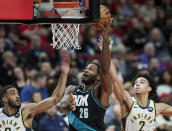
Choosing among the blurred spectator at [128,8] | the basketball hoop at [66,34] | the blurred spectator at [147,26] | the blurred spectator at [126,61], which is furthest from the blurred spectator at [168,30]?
the basketball hoop at [66,34]

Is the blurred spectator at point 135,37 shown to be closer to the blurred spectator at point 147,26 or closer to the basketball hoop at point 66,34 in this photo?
the blurred spectator at point 147,26

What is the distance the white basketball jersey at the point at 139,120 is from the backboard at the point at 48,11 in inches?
77.8

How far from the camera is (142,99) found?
8.36m

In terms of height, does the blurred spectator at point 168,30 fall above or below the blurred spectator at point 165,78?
above

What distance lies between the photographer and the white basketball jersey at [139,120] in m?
8.14

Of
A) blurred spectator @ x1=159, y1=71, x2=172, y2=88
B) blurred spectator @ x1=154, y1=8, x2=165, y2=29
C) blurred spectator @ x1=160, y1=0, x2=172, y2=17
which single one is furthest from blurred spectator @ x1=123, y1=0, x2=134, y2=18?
blurred spectator @ x1=159, y1=71, x2=172, y2=88

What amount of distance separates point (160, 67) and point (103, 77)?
625 centimetres

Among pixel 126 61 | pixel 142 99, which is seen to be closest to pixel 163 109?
pixel 142 99

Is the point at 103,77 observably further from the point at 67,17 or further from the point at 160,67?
the point at 160,67

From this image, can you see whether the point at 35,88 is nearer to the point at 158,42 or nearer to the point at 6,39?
the point at 6,39

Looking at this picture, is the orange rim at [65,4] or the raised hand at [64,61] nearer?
the orange rim at [65,4]

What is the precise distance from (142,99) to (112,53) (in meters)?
5.11

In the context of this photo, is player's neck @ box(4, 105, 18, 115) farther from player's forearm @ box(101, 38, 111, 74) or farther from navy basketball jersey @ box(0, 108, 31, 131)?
player's forearm @ box(101, 38, 111, 74)

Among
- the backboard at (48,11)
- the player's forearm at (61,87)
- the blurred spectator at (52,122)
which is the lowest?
the blurred spectator at (52,122)
